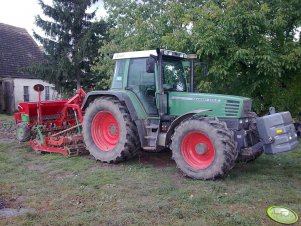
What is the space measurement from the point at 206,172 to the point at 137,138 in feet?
5.99

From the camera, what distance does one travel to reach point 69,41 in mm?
18547

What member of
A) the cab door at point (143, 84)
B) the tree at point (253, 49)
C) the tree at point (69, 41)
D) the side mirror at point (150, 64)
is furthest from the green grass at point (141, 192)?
the tree at point (69, 41)

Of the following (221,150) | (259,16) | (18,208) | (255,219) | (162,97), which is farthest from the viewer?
(259,16)

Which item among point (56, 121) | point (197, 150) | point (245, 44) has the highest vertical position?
point (245, 44)

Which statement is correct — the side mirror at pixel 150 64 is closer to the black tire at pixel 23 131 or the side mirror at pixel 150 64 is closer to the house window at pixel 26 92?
the black tire at pixel 23 131

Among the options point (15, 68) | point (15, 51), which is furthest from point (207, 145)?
point (15, 51)

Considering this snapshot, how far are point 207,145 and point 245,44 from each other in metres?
4.52

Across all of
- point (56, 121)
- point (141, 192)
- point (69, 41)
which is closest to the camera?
point (141, 192)

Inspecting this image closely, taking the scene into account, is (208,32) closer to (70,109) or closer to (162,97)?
(162,97)

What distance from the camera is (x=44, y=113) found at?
9508 millimetres

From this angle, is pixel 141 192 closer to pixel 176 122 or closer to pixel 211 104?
pixel 176 122

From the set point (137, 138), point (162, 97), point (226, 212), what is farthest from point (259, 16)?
point (226, 212)

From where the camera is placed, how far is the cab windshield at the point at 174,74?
746 centimetres

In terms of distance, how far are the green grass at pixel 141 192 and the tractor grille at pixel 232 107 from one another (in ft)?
3.77
